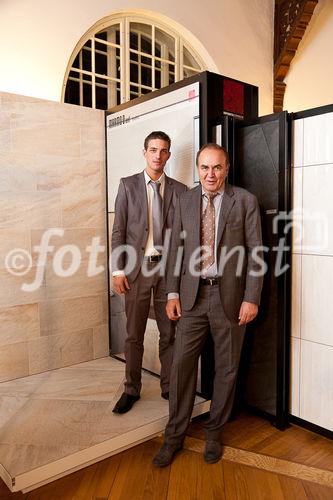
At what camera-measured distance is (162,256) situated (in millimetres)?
2793

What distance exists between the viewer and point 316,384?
2602 mm

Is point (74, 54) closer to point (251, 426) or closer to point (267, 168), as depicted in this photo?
point (267, 168)

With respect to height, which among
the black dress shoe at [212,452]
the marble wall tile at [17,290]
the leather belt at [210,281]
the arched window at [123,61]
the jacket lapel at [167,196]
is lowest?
the black dress shoe at [212,452]

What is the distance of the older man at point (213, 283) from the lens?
7.72ft

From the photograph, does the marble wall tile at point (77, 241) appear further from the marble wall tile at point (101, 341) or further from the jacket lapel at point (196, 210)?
the jacket lapel at point (196, 210)

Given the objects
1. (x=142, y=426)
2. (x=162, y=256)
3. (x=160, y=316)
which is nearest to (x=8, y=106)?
(x=162, y=256)

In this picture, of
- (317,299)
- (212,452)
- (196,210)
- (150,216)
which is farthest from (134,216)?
(212,452)

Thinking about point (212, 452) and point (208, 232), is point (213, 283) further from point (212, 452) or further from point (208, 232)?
point (212, 452)

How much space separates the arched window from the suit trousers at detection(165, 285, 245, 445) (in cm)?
240

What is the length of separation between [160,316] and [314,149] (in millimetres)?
1361

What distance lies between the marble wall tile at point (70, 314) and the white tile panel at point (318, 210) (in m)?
1.88

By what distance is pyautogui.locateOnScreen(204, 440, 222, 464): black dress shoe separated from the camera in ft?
7.84

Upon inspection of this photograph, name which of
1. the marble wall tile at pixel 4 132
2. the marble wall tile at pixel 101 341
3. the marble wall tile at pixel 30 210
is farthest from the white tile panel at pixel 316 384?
the marble wall tile at pixel 4 132

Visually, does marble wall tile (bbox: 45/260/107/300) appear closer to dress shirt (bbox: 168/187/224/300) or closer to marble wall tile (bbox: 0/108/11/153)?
marble wall tile (bbox: 0/108/11/153)
